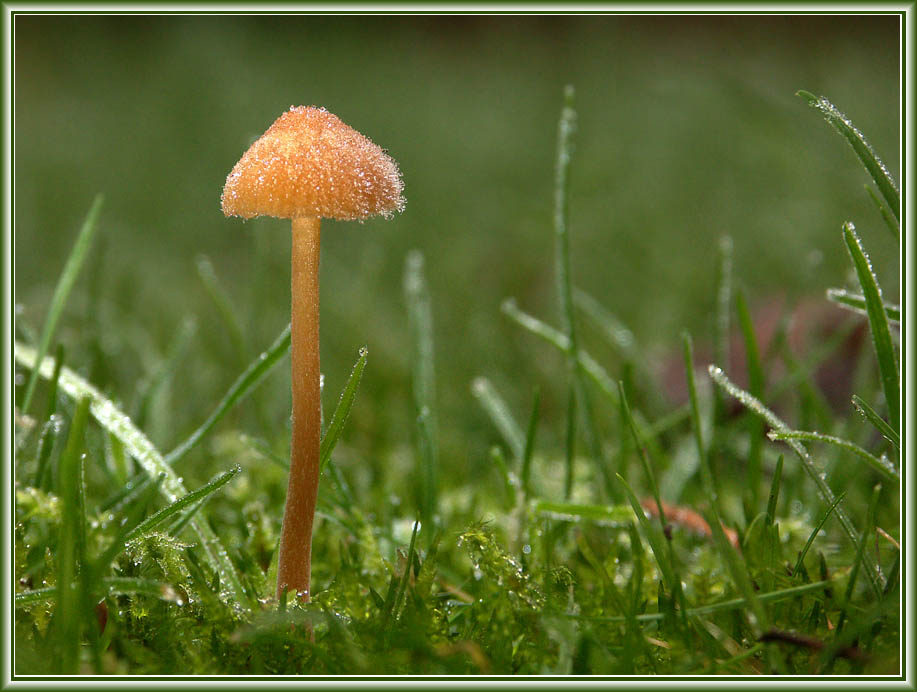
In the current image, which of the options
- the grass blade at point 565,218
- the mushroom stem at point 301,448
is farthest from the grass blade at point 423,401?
the mushroom stem at point 301,448

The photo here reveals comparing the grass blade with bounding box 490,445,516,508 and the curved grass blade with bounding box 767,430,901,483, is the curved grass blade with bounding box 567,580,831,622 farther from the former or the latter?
the grass blade with bounding box 490,445,516,508

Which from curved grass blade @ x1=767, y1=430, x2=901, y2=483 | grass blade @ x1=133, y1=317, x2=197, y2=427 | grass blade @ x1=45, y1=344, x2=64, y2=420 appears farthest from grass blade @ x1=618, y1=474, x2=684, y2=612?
grass blade @ x1=133, y1=317, x2=197, y2=427

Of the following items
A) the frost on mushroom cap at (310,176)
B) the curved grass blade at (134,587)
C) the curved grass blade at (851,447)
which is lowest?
the curved grass blade at (134,587)

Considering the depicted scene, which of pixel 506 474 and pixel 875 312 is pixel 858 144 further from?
pixel 506 474

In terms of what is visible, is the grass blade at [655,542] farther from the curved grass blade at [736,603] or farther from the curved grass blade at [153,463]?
the curved grass blade at [153,463]

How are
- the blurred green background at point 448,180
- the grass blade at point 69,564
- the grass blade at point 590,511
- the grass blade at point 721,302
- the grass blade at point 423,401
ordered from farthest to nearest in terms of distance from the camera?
1. the blurred green background at point 448,180
2. the grass blade at point 721,302
3. the grass blade at point 423,401
4. the grass blade at point 590,511
5. the grass blade at point 69,564

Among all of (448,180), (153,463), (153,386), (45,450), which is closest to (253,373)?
(153,463)
